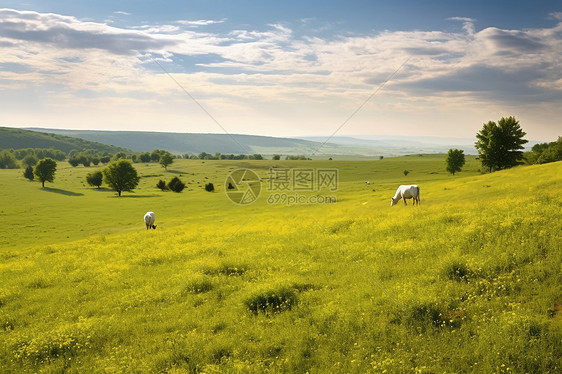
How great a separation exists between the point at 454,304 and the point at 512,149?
72078mm

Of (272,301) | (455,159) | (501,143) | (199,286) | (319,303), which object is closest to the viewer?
(319,303)

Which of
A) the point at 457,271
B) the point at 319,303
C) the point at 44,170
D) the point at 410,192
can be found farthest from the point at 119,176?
the point at 457,271

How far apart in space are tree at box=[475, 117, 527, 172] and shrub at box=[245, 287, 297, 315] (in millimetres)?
69795

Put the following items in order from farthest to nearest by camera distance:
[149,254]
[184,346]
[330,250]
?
[149,254] → [330,250] → [184,346]

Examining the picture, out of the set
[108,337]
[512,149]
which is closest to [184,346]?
[108,337]

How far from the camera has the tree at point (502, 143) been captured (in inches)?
2509

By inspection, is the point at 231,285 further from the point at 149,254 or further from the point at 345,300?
the point at 149,254

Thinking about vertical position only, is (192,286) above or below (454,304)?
below

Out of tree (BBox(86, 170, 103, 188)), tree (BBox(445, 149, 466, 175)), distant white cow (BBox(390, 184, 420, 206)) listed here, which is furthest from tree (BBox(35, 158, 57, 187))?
tree (BBox(445, 149, 466, 175))

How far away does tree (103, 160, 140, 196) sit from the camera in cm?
9469

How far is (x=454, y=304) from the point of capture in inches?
386

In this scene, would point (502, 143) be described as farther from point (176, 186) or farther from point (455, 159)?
point (176, 186)

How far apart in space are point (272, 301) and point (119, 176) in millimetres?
97065

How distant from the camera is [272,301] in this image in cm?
1136
